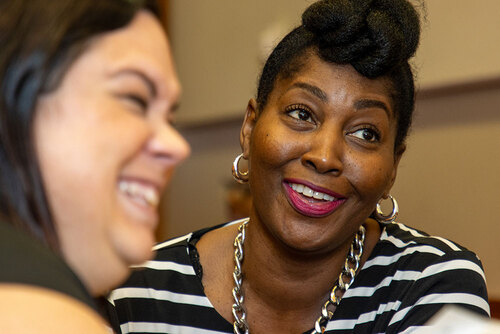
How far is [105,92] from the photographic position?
79cm

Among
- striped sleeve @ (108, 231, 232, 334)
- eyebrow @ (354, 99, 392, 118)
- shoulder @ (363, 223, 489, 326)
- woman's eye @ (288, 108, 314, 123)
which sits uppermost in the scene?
eyebrow @ (354, 99, 392, 118)

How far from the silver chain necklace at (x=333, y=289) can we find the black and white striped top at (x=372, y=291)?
0.9 inches

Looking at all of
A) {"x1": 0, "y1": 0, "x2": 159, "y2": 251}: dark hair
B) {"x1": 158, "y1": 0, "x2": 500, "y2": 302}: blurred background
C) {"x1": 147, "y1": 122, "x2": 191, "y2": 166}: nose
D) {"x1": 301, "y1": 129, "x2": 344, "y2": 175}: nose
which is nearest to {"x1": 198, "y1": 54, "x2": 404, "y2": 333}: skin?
{"x1": 301, "y1": 129, "x2": 344, "y2": 175}: nose

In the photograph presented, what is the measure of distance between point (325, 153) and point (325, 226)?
6.8 inches

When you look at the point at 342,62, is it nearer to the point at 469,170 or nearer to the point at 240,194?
the point at 469,170

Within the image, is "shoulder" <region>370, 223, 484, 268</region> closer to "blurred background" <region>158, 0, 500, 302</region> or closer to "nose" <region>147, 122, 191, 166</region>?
"blurred background" <region>158, 0, 500, 302</region>

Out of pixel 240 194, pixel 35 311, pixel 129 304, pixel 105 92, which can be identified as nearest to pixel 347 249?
pixel 129 304

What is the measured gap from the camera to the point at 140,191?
816 millimetres

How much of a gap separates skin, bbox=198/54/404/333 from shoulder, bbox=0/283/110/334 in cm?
94

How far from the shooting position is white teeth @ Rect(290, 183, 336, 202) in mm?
1562

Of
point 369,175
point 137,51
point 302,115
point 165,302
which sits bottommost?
point 165,302

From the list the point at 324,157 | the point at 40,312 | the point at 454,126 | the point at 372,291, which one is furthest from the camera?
the point at 454,126

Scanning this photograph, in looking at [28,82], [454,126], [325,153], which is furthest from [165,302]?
[454,126]

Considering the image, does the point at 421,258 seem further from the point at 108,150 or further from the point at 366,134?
the point at 108,150
